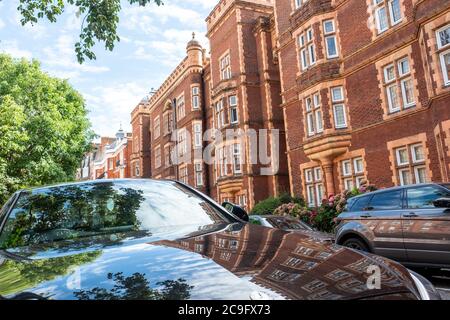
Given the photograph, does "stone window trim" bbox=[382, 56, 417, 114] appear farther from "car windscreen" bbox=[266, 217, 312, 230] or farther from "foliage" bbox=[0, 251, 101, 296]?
"foliage" bbox=[0, 251, 101, 296]

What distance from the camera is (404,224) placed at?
6.39 m

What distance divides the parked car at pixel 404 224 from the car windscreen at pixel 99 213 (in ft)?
14.9

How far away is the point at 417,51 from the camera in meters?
12.8

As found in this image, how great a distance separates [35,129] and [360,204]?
57.3 ft

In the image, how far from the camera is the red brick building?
11.3 meters

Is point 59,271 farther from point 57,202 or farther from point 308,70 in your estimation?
point 308,70

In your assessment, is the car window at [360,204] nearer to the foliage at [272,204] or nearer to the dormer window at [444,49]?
the dormer window at [444,49]

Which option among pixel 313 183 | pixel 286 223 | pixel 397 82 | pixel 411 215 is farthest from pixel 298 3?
pixel 411 215

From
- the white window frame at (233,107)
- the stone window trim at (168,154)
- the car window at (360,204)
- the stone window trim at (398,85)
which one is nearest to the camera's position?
the car window at (360,204)

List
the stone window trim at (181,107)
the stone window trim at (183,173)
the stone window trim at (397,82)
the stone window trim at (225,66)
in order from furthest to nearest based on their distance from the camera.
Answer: the stone window trim at (181,107) → the stone window trim at (183,173) → the stone window trim at (225,66) → the stone window trim at (397,82)

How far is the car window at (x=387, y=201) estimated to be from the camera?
6.72 m

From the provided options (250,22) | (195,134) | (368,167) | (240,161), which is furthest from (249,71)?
(368,167)

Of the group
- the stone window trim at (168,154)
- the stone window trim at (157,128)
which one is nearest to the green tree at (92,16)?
the stone window trim at (168,154)

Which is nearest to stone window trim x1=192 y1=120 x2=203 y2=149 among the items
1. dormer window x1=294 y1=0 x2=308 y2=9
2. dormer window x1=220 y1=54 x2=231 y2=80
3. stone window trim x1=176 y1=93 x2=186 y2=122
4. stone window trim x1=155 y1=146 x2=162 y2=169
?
stone window trim x1=176 y1=93 x2=186 y2=122
